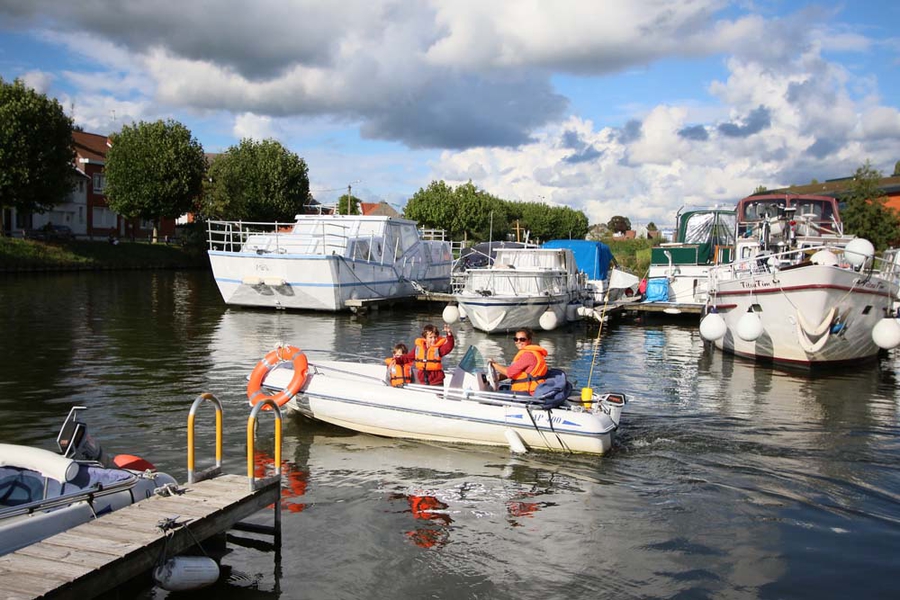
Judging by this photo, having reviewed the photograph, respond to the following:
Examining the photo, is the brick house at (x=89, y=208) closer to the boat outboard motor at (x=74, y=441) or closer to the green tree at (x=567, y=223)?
the green tree at (x=567, y=223)

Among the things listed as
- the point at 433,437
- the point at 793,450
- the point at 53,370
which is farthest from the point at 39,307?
the point at 793,450

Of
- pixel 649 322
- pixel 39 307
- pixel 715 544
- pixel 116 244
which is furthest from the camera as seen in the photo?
pixel 116 244

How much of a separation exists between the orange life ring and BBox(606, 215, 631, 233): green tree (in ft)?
459

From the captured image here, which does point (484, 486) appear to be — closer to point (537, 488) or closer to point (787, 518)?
point (537, 488)

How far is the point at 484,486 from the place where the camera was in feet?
32.2

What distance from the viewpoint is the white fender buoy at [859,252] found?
17.9 meters

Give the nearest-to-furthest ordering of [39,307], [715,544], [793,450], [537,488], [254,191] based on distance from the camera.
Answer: [715,544], [537,488], [793,450], [39,307], [254,191]

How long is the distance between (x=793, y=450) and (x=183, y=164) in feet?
180

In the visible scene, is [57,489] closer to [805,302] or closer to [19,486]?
[19,486]

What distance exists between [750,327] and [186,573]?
15.4 m

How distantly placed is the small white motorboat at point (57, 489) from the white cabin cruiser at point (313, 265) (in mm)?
21693

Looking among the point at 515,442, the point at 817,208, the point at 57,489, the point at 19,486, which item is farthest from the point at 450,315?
the point at 19,486

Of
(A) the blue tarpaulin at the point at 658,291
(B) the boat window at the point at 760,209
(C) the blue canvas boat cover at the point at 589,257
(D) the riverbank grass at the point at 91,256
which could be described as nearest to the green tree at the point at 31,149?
(D) the riverbank grass at the point at 91,256

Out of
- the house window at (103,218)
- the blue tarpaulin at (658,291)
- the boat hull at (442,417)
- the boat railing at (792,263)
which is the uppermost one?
the house window at (103,218)
